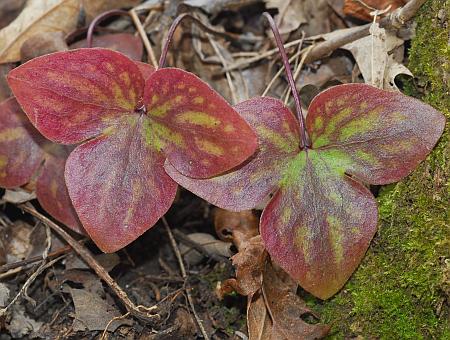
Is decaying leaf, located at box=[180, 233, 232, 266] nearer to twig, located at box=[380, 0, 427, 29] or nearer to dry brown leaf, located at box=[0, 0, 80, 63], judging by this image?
twig, located at box=[380, 0, 427, 29]

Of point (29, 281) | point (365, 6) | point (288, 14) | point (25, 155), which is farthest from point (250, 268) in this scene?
point (288, 14)

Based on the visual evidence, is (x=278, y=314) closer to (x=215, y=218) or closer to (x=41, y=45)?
(x=215, y=218)

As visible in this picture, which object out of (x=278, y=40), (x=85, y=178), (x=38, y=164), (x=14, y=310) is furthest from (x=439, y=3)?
(x=14, y=310)

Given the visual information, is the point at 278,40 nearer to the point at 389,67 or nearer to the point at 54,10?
the point at 389,67

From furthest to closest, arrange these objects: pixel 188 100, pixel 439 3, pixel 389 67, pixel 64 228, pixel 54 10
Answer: pixel 54 10 < pixel 64 228 < pixel 389 67 < pixel 439 3 < pixel 188 100

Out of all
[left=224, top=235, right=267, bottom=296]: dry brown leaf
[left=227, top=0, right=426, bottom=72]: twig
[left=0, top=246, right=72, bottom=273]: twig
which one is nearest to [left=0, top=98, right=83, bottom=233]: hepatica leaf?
[left=0, top=246, right=72, bottom=273]: twig

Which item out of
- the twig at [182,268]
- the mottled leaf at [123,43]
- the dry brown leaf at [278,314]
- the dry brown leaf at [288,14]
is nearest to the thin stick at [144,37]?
the mottled leaf at [123,43]
